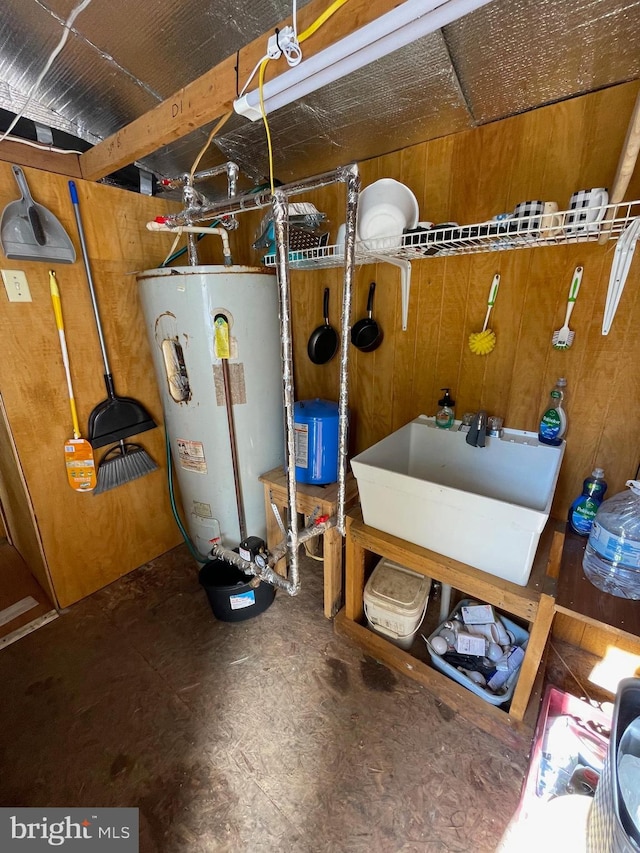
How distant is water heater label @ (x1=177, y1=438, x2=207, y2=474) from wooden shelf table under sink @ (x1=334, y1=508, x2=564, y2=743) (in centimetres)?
64

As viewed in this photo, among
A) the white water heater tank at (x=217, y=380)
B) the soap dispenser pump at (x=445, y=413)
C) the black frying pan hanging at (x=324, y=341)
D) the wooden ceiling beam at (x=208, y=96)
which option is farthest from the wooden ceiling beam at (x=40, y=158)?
the soap dispenser pump at (x=445, y=413)

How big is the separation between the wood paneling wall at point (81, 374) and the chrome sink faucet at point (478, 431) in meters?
1.38

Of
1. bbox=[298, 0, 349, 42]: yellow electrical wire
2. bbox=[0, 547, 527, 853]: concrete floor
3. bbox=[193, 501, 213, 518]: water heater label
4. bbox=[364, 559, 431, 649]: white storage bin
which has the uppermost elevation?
bbox=[298, 0, 349, 42]: yellow electrical wire

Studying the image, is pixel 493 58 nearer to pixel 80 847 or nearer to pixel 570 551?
pixel 570 551

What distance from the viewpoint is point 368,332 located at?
1.38m

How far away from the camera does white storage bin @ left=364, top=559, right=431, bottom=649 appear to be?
1.17 metres

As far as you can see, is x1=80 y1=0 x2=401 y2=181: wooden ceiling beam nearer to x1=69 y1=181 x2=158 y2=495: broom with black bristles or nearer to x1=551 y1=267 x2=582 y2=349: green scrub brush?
x1=69 y1=181 x2=158 y2=495: broom with black bristles

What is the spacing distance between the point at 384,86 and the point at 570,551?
145 cm

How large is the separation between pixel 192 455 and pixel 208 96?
1.12 metres

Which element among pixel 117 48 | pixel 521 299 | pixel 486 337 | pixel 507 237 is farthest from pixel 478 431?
pixel 117 48

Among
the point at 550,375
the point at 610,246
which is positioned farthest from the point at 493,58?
the point at 550,375

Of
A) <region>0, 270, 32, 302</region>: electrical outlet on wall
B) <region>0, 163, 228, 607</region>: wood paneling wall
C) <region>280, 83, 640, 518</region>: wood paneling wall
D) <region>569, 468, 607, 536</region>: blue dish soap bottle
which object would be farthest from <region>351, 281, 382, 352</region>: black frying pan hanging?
<region>0, 270, 32, 302</region>: electrical outlet on wall

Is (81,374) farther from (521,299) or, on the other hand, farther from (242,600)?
(521,299)

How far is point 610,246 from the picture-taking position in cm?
94
